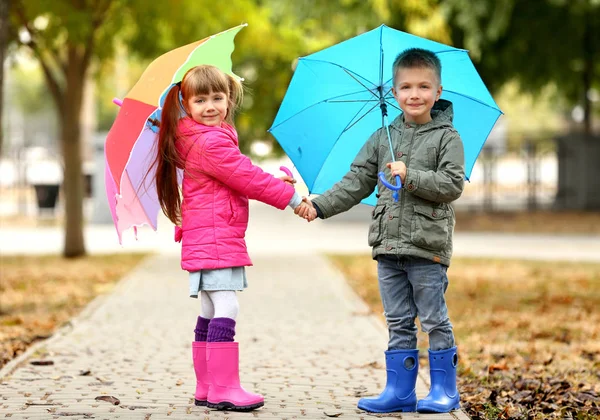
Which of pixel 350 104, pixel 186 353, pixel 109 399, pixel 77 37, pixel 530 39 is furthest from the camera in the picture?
pixel 530 39

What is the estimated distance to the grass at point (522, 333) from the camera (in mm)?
6012

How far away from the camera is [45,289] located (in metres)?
11.6

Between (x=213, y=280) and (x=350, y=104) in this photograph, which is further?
(x=350, y=104)

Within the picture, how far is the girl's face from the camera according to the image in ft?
17.5

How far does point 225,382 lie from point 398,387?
0.85 meters

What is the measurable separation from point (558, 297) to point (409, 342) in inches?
229

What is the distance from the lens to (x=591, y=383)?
21.7ft

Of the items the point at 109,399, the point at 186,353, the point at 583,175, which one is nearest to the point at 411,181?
the point at 109,399

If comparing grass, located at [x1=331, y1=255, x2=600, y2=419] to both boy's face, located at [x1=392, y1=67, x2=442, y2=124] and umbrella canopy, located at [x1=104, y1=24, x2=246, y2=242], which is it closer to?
boy's face, located at [x1=392, y1=67, x2=442, y2=124]

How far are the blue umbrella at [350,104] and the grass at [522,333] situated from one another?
1.32m

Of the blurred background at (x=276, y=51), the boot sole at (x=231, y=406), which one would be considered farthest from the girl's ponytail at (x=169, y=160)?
the blurred background at (x=276, y=51)

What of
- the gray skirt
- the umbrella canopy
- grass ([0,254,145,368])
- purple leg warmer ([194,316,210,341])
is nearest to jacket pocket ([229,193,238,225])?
the gray skirt

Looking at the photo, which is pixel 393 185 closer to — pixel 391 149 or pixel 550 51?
A: pixel 391 149

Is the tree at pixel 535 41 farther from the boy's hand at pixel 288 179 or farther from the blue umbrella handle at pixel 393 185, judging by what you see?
the blue umbrella handle at pixel 393 185
